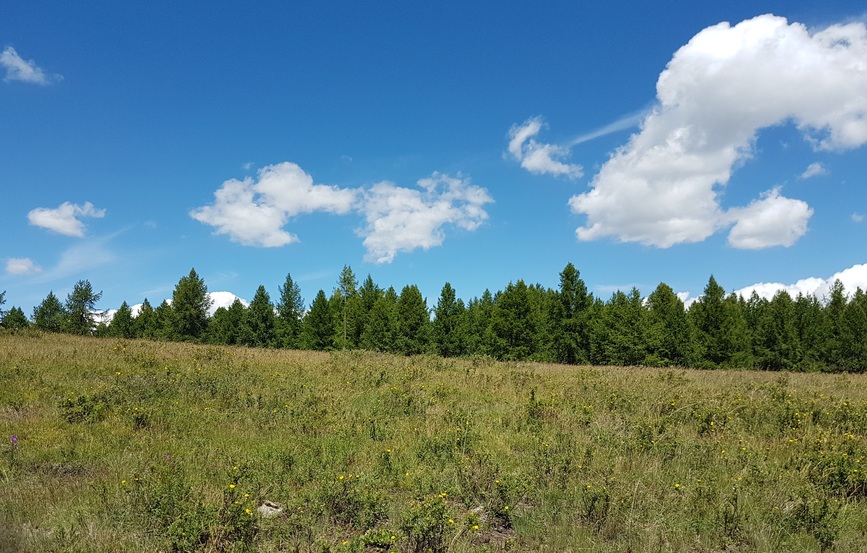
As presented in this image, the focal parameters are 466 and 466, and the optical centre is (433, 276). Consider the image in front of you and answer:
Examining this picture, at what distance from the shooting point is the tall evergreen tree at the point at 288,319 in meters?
61.0

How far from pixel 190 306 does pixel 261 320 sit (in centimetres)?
1195

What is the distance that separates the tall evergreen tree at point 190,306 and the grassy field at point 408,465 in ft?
185

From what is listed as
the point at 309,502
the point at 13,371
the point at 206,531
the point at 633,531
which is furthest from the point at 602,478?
the point at 13,371

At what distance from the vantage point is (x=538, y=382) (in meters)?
15.1

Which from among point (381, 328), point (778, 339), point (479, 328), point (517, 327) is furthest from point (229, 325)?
point (778, 339)

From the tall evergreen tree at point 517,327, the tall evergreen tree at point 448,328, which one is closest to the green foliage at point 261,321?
the tall evergreen tree at point 448,328

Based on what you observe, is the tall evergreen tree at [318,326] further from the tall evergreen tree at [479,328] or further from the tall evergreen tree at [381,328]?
the tall evergreen tree at [479,328]

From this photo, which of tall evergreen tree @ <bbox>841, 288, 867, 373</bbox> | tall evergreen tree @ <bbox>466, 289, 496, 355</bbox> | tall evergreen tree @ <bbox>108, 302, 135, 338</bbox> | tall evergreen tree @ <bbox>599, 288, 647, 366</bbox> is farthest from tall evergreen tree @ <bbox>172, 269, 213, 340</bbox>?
tall evergreen tree @ <bbox>841, 288, 867, 373</bbox>

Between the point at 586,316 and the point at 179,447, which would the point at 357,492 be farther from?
the point at 586,316

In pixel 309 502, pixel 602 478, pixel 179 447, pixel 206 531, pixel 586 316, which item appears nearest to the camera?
pixel 206 531

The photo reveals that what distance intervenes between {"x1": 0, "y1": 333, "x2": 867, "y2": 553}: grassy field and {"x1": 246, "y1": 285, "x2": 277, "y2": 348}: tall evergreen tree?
161 feet

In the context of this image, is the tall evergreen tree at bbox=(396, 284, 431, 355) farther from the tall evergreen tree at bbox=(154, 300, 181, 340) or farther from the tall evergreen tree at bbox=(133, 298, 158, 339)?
the tall evergreen tree at bbox=(133, 298, 158, 339)

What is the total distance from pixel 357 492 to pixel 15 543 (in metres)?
3.38

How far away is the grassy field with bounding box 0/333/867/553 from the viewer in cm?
503
